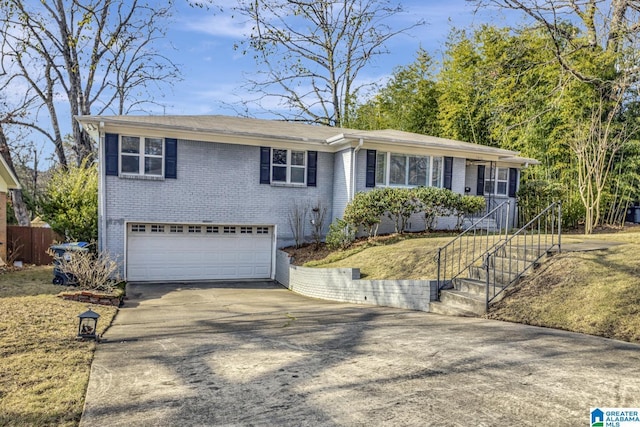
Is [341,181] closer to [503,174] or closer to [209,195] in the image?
[209,195]

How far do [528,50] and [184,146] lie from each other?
10577 millimetres

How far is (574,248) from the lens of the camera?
8664 millimetres

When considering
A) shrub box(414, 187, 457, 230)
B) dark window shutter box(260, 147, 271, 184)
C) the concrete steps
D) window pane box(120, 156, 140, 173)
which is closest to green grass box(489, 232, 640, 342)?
the concrete steps

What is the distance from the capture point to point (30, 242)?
16.2 m

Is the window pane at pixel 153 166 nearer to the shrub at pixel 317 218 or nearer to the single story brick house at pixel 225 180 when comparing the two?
the single story brick house at pixel 225 180

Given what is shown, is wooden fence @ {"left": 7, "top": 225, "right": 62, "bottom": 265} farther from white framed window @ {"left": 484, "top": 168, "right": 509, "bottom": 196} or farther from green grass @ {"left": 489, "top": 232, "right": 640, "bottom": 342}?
white framed window @ {"left": 484, "top": 168, "right": 509, "bottom": 196}

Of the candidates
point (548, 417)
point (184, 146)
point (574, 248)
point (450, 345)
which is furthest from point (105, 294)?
point (574, 248)

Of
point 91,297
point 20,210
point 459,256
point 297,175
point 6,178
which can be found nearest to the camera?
point 91,297

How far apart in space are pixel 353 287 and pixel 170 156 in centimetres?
724

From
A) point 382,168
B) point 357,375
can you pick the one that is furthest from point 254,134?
point 357,375

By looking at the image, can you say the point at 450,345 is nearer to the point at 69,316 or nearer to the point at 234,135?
the point at 69,316

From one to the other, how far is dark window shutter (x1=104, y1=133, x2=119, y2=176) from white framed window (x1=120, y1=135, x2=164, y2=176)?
182mm

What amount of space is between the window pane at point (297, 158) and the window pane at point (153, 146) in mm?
4410

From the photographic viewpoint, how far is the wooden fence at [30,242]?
15.9 meters
